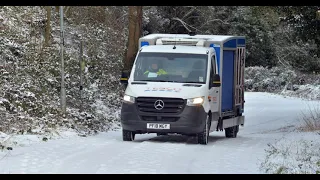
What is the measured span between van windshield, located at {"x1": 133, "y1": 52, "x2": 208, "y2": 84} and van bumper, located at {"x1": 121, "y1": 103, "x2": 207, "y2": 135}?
0.96 meters

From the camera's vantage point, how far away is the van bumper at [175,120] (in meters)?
17.8

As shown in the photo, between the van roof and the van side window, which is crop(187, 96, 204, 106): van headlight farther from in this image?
the van roof

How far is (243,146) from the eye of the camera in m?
18.0

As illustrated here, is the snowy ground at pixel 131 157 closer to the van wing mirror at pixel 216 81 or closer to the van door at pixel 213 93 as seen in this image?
the van door at pixel 213 93

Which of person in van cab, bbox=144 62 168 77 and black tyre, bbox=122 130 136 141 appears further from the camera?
person in van cab, bbox=144 62 168 77

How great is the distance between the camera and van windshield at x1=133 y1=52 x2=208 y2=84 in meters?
18.6

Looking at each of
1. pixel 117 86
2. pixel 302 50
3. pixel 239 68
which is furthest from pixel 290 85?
pixel 239 68

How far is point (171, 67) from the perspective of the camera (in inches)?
739

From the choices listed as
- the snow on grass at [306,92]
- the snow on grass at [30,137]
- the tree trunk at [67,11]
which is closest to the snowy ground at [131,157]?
the snow on grass at [30,137]

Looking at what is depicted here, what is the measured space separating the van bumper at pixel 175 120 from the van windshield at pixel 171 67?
0.96m

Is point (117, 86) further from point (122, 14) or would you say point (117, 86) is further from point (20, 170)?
point (20, 170)

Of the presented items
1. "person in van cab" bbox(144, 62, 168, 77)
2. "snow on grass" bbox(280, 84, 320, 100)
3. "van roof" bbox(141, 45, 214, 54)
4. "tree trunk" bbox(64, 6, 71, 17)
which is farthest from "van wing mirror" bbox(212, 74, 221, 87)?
"snow on grass" bbox(280, 84, 320, 100)

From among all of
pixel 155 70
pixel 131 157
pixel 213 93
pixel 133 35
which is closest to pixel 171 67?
pixel 155 70

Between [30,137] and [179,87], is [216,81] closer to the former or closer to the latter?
[179,87]
